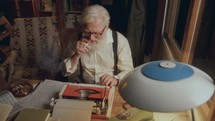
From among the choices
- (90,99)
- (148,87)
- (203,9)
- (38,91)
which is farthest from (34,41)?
(148,87)

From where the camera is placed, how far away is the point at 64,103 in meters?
1.03

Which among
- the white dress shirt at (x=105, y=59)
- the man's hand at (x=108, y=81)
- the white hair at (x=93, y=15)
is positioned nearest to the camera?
the man's hand at (x=108, y=81)

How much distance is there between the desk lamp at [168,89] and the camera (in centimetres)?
49

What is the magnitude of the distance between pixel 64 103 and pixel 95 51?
65 cm

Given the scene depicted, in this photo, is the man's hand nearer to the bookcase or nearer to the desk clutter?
the desk clutter

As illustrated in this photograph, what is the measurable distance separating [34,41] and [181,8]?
4.89 ft

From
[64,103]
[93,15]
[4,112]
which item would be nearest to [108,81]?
[64,103]

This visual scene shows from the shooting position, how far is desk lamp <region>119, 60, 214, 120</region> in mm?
488

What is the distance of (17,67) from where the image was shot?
7.15 feet

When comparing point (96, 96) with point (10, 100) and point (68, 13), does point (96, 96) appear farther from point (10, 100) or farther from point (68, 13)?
point (68, 13)

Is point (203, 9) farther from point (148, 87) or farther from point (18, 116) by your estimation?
point (18, 116)

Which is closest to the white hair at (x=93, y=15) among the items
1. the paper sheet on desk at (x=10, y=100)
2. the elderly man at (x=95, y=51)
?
the elderly man at (x=95, y=51)

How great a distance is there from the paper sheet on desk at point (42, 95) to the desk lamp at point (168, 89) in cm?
72

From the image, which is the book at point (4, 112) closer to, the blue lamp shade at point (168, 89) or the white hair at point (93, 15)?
the blue lamp shade at point (168, 89)
